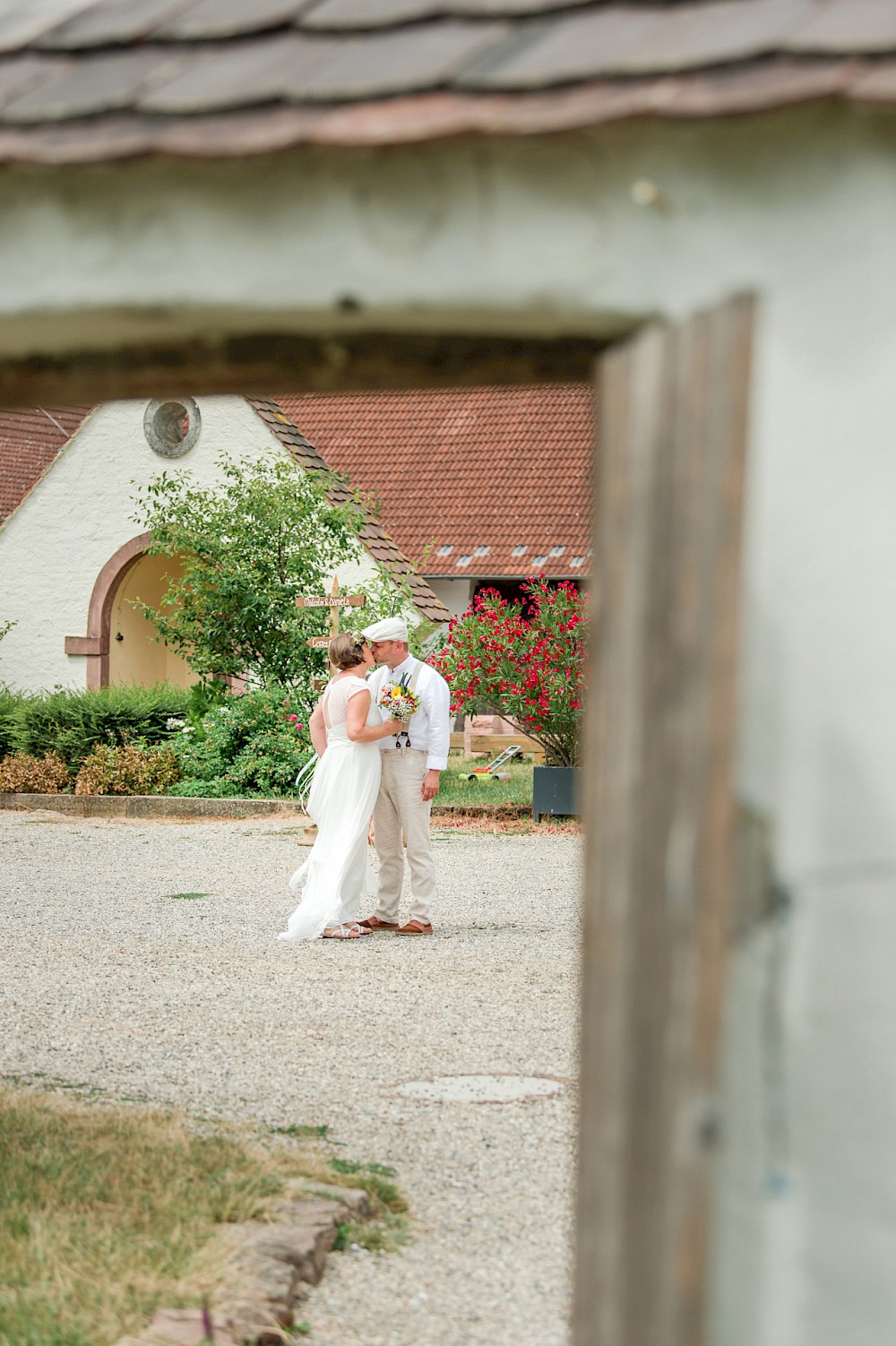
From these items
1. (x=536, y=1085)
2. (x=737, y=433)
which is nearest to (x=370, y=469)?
(x=536, y=1085)

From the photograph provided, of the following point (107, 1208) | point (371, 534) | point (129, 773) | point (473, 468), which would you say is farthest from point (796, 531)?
point (473, 468)

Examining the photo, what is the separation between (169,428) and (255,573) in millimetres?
4737

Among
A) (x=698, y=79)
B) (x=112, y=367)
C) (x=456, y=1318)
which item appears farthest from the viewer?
(x=456, y=1318)

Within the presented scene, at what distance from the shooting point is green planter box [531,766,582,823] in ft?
46.1

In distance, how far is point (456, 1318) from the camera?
11.8ft

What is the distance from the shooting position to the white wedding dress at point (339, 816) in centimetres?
843

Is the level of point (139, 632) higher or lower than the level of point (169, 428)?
lower

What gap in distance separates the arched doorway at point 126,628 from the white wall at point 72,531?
6.7 inches

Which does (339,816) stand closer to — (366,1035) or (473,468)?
(366,1035)

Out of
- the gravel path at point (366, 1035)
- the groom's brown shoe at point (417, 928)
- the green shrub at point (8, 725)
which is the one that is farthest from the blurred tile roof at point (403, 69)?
the green shrub at point (8, 725)

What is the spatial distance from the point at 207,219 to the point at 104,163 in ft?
0.71

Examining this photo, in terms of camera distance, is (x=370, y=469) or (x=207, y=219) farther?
(x=370, y=469)

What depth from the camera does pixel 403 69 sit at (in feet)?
7.53

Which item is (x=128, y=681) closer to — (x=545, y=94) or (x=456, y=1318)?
(x=456, y=1318)
